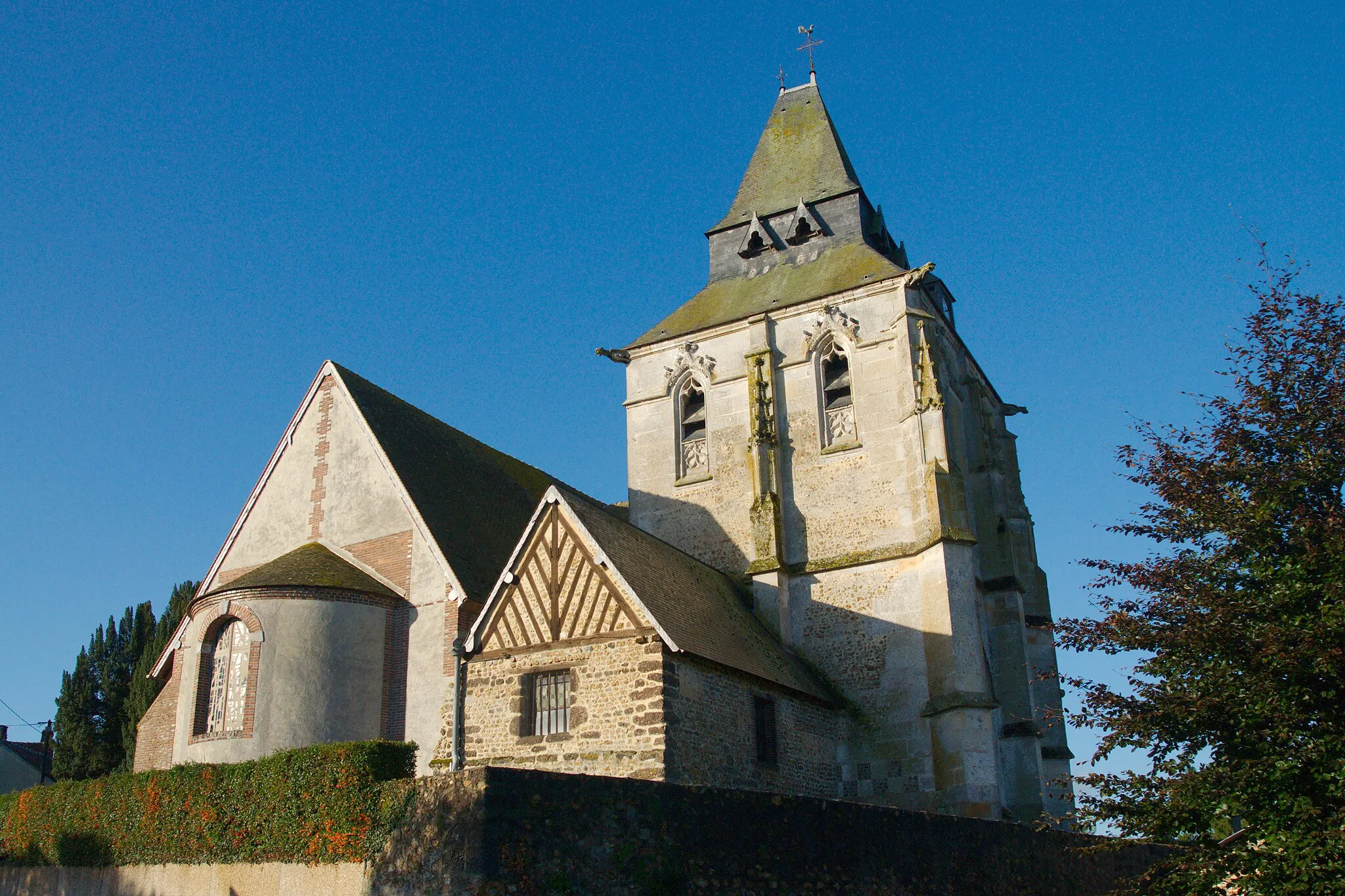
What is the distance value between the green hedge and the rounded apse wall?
185 cm

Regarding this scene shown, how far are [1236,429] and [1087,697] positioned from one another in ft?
10.5

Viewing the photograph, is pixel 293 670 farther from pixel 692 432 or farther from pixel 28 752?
pixel 28 752

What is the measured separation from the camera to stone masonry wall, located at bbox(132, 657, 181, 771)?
791 inches

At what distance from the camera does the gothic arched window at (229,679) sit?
57.8ft

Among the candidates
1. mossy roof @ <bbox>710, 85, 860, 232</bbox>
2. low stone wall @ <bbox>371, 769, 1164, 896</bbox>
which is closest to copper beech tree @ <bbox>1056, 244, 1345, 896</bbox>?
low stone wall @ <bbox>371, 769, 1164, 896</bbox>

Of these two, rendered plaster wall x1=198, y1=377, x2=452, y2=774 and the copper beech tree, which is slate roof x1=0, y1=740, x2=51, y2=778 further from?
the copper beech tree

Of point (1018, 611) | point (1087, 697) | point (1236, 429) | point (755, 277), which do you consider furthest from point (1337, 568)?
point (755, 277)

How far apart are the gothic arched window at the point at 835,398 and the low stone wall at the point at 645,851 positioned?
925 cm

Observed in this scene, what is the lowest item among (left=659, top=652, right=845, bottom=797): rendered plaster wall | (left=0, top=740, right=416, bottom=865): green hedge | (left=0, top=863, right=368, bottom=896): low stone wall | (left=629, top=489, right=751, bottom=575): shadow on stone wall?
(left=0, top=863, right=368, bottom=896): low stone wall

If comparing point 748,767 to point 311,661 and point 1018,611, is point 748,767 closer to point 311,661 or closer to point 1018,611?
point 311,661

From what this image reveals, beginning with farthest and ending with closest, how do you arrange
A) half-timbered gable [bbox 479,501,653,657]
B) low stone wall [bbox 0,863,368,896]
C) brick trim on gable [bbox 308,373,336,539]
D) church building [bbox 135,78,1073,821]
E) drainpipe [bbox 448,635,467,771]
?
brick trim on gable [bbox 308,373,336,539] → drainpipe [bbox 448,635,467,771] → church building [bbox 135,78,1073,821] → half-timbered gable [bbox 479,501,653,657] → low stone wall [bbox 0,863,368,896]

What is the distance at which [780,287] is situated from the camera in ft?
82.1

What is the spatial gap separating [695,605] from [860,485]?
547 centimetres

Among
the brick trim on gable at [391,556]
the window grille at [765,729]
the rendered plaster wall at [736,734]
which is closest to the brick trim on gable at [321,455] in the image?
the brick trim on gable at [391,556]
